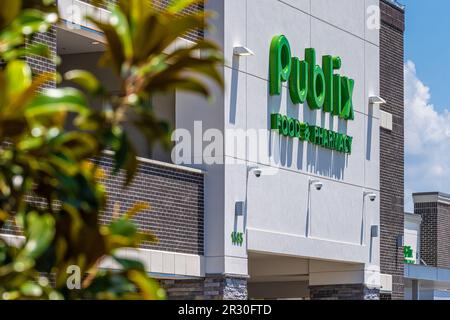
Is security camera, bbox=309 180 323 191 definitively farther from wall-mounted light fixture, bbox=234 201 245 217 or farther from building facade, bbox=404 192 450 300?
building facade, bbox=404 192 450 300

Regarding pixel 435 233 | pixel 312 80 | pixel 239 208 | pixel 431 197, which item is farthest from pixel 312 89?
pixel 431 197

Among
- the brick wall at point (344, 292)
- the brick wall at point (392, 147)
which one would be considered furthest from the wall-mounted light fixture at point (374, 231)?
the brick wall at point (344, 292)

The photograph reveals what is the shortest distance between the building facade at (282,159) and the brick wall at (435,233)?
14.1 meters

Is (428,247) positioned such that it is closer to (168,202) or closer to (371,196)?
(371,196)

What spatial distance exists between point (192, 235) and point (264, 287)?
1128 cm

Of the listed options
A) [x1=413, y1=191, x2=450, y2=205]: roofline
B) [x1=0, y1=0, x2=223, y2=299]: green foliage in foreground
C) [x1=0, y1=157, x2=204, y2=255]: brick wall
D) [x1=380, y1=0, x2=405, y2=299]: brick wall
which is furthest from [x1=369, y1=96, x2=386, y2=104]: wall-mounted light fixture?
[x1=0, y1=0, x2=223, y2=299]: green foliage in foreground

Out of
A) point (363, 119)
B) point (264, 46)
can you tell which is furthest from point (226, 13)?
point (363, 119)

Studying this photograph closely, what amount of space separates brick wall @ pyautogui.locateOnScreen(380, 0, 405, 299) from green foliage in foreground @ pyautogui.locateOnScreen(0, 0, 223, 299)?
87.4 feet

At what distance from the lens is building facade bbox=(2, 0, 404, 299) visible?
21672 millimetres

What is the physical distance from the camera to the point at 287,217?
24531mm

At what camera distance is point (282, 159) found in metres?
24.3

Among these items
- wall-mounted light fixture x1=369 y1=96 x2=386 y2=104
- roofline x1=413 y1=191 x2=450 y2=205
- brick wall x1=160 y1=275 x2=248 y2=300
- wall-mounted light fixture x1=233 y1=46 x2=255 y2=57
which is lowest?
brick wall x1=160 y1=275 x2=248 y2=300

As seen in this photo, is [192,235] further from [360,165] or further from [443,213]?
[443,213]

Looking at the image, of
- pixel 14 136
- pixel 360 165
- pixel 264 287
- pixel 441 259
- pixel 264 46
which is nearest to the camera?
pixel 14 136
